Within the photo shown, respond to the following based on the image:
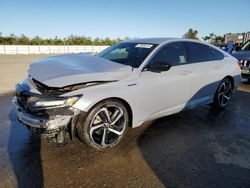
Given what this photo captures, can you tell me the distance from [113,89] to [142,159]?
1055 millimetres

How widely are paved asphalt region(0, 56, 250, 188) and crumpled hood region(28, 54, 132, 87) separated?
3.43 feet

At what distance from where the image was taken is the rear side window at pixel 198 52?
178 inches

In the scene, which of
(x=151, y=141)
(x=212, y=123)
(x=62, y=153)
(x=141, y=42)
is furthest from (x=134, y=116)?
(x=212, y=123)

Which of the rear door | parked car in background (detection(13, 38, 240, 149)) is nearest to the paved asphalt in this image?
parked car in background (detection(13, 38, 240, 149))

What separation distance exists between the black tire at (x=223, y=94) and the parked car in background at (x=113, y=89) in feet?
1.65

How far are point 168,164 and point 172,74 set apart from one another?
1.61 meters

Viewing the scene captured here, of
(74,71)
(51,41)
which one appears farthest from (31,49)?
(74,71)

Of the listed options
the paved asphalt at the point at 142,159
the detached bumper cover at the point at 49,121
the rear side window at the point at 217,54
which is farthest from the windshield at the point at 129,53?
the rear side window at the point at 217,54

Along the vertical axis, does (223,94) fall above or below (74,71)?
below

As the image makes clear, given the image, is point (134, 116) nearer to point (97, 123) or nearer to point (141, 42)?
point (97, 123)

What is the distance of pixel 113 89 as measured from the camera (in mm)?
3252

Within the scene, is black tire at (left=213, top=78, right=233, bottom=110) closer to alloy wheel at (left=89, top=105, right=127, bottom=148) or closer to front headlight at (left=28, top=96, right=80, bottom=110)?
alloy wheel at (left=89, top=105, right=127, bottom=148)

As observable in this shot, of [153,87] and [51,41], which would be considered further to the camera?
[51,41]

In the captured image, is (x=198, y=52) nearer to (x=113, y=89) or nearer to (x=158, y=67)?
(x=158, y=67)
